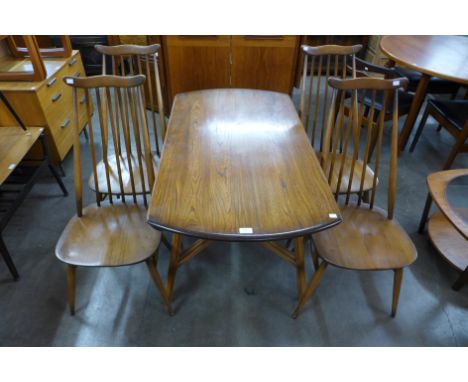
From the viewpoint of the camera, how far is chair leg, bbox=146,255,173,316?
137cm

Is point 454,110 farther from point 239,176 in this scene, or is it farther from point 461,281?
point 239,176

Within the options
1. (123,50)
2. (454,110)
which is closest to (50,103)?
(123,50)

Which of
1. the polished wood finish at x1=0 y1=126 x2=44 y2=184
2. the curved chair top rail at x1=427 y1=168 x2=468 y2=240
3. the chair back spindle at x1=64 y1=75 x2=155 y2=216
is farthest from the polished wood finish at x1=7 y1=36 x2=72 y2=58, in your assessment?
the curved chair top rail at x1=427 y1=168 x2=468 y2=240

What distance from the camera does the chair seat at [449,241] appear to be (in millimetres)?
1725

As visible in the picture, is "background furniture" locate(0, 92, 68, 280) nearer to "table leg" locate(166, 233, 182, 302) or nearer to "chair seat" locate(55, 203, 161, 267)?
"chair seat" locate(55, 203, 161, 267)

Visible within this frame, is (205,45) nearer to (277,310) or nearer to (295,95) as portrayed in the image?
(295,95)

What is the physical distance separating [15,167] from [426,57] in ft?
9.49

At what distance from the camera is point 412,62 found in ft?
7.32

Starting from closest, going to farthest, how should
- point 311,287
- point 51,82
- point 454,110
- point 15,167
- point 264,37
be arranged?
point 311,287
point 15,167
point 51,82
point 454,110
point 264,37

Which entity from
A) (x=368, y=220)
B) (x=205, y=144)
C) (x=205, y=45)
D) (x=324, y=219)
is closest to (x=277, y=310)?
(x=368, y=220)

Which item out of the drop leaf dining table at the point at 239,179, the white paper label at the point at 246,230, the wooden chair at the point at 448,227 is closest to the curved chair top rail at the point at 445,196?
the wooden chair at the point at 448,227

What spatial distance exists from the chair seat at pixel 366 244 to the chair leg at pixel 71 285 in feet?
3.62

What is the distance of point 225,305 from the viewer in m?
1.62

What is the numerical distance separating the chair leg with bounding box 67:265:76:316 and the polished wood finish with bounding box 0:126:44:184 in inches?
25.6
